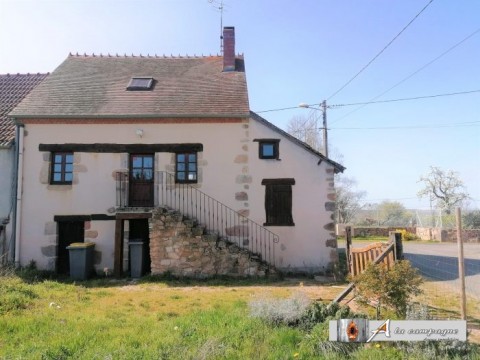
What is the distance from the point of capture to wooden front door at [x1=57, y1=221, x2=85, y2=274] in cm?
1197

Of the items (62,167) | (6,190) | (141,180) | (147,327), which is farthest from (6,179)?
(147,327)

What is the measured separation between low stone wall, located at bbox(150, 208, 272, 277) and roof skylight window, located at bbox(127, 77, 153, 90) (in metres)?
5.31

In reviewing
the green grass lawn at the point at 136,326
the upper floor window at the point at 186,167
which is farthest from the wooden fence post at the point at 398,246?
the upper floor window at the point at 186,167

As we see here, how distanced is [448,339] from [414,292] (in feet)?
3.31

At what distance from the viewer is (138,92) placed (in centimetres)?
1330

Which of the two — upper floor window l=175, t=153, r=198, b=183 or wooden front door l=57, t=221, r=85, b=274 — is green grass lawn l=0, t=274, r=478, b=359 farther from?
upper floor window l=175, t=153, r=198, b=183

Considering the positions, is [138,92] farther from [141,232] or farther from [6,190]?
[6,190]

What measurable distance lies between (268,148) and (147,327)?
303 inches

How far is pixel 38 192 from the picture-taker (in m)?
11.8

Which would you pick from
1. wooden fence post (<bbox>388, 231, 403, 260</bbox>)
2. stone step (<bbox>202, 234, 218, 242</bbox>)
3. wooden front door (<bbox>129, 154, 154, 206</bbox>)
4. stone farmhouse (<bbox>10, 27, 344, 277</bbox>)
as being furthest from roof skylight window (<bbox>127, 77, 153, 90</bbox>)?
wooden fence post (<bbox>388, 231, 403, 260</bbox>)

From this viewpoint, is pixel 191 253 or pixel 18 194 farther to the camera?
pixel 18 194

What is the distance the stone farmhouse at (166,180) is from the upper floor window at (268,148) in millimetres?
34

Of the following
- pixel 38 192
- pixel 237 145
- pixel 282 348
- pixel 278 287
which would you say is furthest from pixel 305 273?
pixel 38 192

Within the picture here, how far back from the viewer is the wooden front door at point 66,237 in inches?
471
